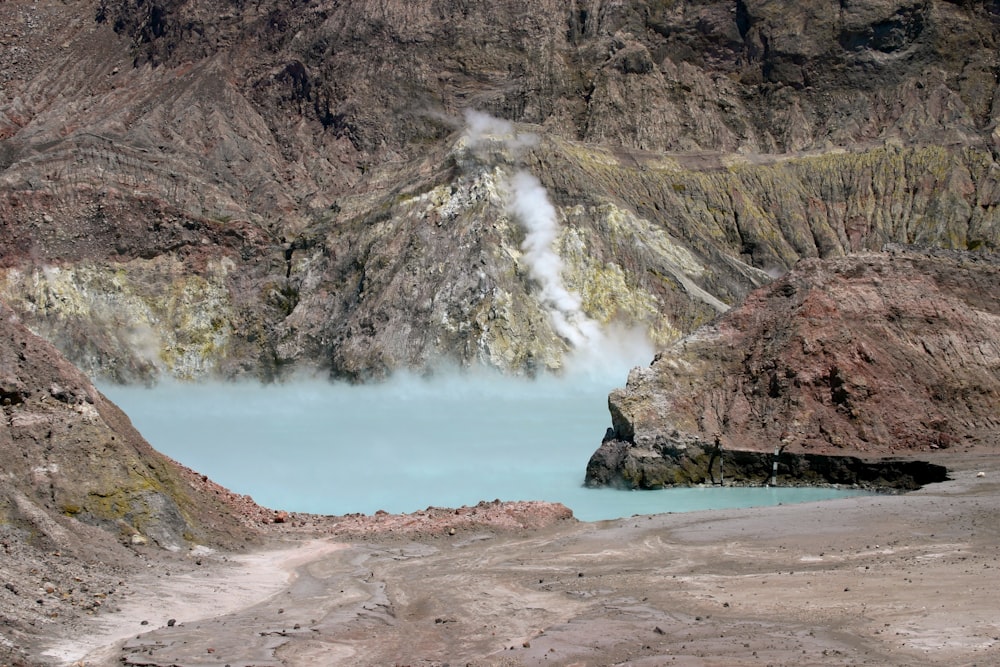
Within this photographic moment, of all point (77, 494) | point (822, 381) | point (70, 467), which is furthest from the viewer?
point (822, 381)

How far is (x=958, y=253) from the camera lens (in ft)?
158

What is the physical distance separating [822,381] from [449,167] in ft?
149

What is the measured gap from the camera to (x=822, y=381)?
142 ft

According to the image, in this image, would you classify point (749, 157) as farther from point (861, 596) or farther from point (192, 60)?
point (861, 596)

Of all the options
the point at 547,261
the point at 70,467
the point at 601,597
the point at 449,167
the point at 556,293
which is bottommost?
the point at 601,597

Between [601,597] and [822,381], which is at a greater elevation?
[822,381]

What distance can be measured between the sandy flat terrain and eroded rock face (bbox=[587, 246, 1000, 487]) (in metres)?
12.8

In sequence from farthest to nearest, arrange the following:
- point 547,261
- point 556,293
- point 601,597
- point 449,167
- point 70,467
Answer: point 449,167 < point 547,261 < point 556,293 < point 70,467 < point 601,597

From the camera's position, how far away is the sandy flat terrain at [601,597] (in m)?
16.8

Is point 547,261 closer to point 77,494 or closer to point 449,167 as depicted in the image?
point 449,167

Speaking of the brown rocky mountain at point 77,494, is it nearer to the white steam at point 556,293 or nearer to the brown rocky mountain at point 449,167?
the brown rocky mountain at point 449,167

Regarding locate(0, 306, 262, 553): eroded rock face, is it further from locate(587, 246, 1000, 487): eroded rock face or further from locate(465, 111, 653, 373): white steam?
locate(465, 111, 653, 373): white steam

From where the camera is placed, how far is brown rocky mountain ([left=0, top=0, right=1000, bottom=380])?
8006 centimetres

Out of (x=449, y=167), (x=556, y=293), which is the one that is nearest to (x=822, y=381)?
(x=556, y=293)
